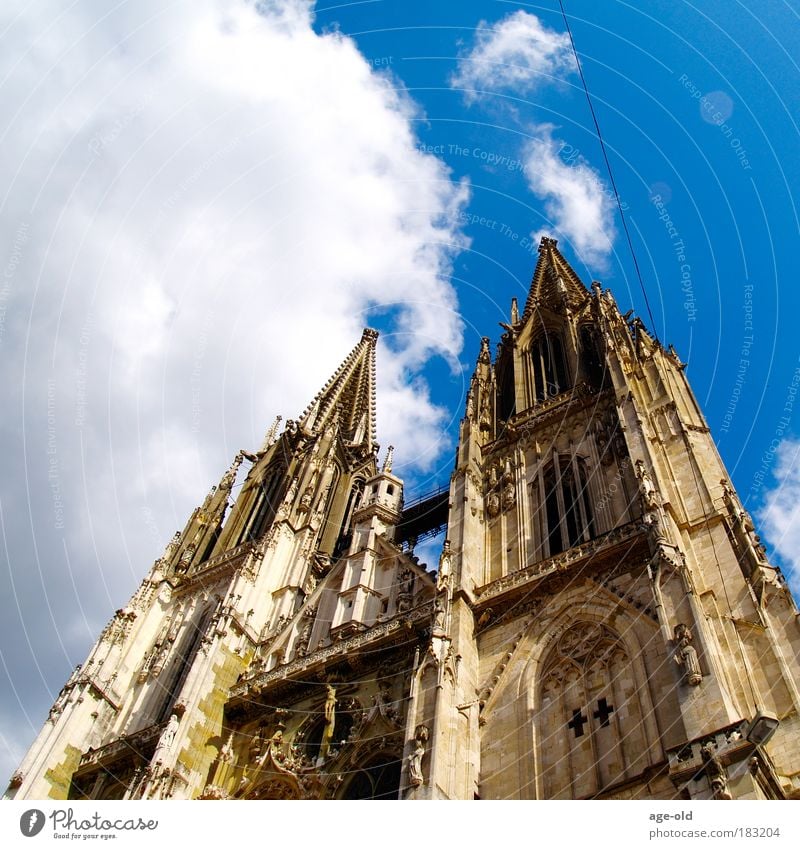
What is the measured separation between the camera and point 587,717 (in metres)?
15.3

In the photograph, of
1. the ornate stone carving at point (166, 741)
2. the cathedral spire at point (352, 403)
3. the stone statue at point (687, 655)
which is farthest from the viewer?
the cathedral spire at point (352, 403)

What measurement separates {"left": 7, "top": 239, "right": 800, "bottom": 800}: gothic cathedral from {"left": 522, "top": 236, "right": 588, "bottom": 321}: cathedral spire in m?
3.50

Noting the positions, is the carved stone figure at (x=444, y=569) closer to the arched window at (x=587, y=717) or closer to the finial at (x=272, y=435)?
the arched window at (x=587, y=717)

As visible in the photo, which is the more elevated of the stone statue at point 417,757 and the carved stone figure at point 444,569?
the carved stone figure at point 444,569

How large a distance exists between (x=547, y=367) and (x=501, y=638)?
15632 mm

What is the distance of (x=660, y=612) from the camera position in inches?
568
